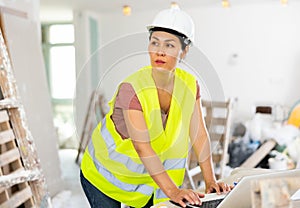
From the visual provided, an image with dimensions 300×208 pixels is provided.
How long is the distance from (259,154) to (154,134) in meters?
2.73

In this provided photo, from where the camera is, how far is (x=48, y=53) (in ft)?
22.6

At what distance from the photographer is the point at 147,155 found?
1.18 metres

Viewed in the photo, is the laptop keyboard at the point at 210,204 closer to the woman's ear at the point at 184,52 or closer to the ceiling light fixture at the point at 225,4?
the woman's ear at the point at 184,52

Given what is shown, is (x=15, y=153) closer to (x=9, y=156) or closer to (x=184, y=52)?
(x=9, y=156)

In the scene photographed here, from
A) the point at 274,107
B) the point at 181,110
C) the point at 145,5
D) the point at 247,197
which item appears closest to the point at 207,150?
the point at 181,110

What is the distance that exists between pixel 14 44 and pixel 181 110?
2.13m

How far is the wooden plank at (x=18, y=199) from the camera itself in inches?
82.0

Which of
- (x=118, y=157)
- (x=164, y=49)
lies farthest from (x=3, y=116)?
(x=164, y=49)

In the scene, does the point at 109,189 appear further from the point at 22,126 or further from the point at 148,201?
the point at 22,126

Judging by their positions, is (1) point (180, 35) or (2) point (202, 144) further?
(2) point (202, 144)

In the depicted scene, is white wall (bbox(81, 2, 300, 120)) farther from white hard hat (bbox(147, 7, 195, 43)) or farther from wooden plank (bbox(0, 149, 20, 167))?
white hard hat (bbox(147, 7, 195, 43))

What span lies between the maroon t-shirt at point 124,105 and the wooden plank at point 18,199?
1.08 m

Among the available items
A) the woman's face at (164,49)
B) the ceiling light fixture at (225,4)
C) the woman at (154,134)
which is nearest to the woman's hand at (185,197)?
the woman at (154,134)

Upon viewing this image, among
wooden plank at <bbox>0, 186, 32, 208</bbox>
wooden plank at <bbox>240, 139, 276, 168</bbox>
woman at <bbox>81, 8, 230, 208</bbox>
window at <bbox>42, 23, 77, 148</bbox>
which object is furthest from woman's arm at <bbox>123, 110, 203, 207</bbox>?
window at <bbox>42, 23, 77, 148</bbox>
